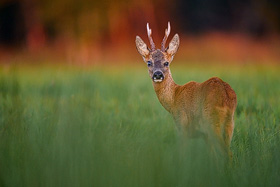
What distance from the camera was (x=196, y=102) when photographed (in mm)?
4570

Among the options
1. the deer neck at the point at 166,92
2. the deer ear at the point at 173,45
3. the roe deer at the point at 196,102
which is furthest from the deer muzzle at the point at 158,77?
the deer ear at the point at 173,45

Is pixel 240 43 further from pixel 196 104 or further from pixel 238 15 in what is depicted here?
pixel 196 104

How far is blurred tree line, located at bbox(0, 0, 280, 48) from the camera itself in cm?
1956

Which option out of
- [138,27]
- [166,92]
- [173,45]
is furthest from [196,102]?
[138,27]

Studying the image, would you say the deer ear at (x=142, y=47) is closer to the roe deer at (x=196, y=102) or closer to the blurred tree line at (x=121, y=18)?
the roe deer at (x=196, y=102)

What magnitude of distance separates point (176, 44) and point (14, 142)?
2773 mm

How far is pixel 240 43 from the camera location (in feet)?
62.5

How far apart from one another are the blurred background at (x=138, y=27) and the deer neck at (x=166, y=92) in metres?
9.91

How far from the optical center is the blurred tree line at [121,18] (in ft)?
64.2

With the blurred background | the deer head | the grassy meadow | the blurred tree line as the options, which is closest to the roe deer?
the deer head

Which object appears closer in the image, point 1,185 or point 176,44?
point 1,185

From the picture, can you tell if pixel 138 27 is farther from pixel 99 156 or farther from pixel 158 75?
pixel 99 156

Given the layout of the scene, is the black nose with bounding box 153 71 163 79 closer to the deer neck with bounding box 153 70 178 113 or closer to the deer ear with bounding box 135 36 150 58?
the deer neck with bounding box 153 70 178 113

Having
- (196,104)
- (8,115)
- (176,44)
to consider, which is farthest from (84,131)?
(176,44)
